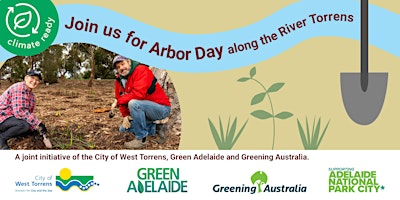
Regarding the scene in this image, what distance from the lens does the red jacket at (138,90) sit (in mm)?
5281

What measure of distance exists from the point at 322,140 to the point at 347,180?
0.46 m

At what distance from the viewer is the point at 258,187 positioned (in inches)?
206

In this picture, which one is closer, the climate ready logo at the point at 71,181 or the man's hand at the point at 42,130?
the climate ready logo at the point at 71,181

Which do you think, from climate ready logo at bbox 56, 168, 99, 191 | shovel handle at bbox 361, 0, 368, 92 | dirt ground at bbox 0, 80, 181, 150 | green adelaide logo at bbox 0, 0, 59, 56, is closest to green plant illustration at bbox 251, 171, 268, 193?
dirt ground at bbox 0, 80, 181, 150

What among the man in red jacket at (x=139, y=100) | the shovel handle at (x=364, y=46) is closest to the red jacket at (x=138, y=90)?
the man in red jacket at (x=139, y=100)

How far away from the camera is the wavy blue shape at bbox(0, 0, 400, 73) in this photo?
5.23 m

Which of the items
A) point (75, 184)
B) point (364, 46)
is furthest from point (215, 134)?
point (364, 46)

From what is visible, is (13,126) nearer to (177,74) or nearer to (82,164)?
(82,164)

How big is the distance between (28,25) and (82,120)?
3.47 feet

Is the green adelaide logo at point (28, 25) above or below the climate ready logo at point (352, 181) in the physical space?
above

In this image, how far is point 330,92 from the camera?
5227 mm

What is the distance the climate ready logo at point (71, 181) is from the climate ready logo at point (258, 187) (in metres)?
1.22

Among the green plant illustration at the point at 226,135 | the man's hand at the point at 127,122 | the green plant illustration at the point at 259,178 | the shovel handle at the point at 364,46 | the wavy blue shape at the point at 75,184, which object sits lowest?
the wavy blue shape at the point at 75,184

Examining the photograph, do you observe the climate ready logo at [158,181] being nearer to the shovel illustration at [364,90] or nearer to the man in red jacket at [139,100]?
the man in red jacket at [139,100]
